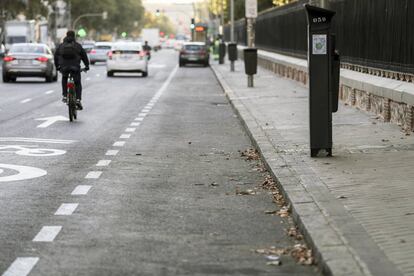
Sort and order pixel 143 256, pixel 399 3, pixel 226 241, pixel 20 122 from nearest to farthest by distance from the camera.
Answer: pixel 143 256 → pixel 226 241 → pixel 399 3 → pixel 20 122

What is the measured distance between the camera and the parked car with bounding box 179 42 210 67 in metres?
68.4

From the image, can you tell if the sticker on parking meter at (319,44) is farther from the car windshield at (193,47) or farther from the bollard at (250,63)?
the car windshield at (193,47)

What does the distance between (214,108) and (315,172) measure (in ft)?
50.1

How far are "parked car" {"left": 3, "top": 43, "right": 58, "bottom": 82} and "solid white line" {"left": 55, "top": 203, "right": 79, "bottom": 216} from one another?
1229 inches

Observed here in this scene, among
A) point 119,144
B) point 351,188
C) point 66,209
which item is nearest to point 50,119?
point 119,144

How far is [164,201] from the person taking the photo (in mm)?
10773

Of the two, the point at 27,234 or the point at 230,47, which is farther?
the point at 230,47

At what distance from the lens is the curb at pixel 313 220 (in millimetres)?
6939

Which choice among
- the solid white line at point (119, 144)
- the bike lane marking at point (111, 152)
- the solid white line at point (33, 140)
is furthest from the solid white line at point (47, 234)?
the solid white line at point (33, 140)

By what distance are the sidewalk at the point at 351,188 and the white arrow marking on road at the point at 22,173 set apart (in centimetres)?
257

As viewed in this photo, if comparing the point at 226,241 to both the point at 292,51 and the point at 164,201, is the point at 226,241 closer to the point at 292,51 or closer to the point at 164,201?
the point at 164,201

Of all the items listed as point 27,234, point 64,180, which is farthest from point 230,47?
point 27,234

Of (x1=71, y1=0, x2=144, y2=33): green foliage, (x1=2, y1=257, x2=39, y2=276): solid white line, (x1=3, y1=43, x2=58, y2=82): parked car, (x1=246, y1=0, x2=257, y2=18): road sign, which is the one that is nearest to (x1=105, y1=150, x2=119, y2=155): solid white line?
(x1=2, y1=257, x2=39, y2=276): solid white line

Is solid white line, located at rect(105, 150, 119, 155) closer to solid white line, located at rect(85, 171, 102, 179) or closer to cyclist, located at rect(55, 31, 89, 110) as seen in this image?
solid white line, located at rect(85, 171, 102, 179)
